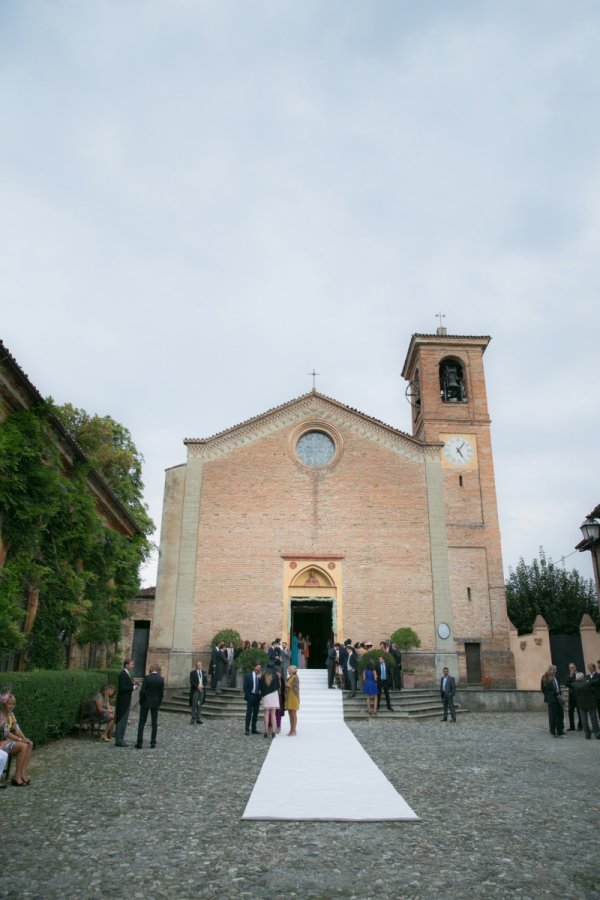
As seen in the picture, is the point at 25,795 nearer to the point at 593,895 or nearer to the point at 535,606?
the point at 593,895

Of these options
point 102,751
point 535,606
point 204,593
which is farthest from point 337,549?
point 535,606

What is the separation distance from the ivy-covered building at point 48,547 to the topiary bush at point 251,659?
3.63 metres

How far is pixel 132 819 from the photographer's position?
6141 mm

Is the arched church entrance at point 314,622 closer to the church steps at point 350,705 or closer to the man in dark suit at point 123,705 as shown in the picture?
the church steps at point 350,705

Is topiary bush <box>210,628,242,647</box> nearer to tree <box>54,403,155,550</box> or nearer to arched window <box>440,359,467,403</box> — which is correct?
tree <box>54,403,155,550</box>

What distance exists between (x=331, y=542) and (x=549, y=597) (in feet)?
52.3

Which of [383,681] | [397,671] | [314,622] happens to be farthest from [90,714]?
[314,622]

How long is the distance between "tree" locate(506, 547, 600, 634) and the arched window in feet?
41.1

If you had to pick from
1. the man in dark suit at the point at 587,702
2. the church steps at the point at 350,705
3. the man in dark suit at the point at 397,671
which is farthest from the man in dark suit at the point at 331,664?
the man in dark suit at the point at 587,702

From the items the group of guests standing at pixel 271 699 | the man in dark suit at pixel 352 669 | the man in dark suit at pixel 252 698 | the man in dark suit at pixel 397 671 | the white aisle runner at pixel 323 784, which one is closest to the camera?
the white aisle runner at pixel 323 784

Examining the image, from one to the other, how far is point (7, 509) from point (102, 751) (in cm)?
452

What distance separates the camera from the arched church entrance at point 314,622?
858 inches

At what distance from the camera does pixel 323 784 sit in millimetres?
7926

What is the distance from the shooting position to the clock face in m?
24.8
